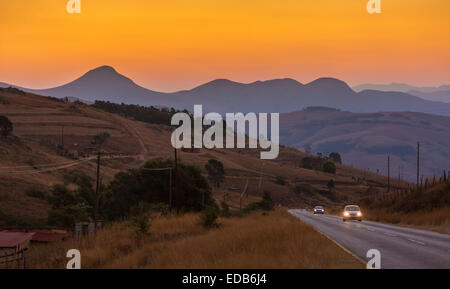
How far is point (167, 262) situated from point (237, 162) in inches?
5878

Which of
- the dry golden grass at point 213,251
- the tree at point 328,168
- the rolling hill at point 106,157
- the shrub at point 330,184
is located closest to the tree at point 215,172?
the rolling hill at point 106,157

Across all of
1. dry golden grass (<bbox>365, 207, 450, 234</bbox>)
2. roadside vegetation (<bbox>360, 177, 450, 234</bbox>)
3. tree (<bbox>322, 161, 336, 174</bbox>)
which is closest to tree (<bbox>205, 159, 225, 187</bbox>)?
tree (<bbox>322, 161, 336, 174</bbox>)

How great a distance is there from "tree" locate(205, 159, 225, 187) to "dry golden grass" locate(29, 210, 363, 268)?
95432 mm

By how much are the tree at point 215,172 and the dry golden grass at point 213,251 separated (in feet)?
313

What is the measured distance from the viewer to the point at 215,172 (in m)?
137

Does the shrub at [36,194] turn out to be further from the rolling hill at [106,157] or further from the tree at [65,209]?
the tree at [65,209]

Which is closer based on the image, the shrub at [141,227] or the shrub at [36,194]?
the shrub at [141,227]

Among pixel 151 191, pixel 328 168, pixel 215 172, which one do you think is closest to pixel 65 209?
pixel 151 191

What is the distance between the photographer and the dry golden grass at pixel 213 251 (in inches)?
686

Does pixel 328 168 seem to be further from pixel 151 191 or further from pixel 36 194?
pixel 151 191

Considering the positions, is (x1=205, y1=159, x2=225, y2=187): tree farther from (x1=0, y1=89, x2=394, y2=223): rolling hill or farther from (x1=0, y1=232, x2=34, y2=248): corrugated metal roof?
(x1=0, y1=232, x2=34, y2=248): corrugated metal roof

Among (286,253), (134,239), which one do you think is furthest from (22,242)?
(286,253)

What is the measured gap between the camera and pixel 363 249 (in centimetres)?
2353
